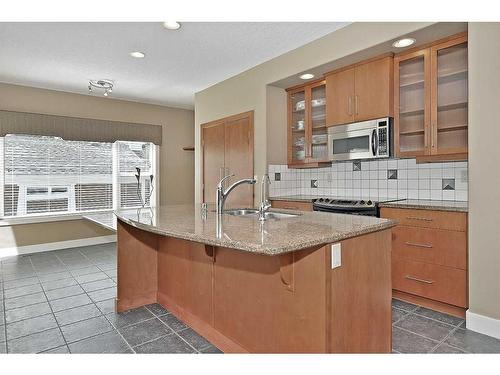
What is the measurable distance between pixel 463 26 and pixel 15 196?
582 cm

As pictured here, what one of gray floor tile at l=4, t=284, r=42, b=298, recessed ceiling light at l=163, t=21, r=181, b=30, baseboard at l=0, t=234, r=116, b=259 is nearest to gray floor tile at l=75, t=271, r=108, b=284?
gray floor tile at l=4, t=284, r=42, b=298

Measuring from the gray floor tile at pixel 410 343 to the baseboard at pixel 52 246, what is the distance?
4880 mm

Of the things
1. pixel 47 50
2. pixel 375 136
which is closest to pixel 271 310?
pixel 375 136

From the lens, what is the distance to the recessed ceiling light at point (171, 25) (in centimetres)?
292

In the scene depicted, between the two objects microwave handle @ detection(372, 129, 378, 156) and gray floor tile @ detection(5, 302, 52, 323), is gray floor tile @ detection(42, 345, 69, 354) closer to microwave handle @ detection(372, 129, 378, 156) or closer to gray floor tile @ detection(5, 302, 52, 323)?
gray floor tile @ detection(5, 302, 52, 323)

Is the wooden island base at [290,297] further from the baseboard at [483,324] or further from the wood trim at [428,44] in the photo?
the wood trim at [428,44]

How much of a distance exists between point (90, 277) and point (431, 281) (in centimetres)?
350

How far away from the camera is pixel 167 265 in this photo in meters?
2.73

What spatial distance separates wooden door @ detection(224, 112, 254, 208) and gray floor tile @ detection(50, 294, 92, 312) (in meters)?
2.12

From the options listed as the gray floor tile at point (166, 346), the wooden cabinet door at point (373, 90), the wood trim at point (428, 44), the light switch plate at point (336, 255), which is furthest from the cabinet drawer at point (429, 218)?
the gray floor tile at point (166, 346)

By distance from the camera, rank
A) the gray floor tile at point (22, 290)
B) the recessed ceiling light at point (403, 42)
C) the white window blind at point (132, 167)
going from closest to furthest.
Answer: the recessed ceiling light at point (403, 42), the gray floor tile at point (22, 290), the white window blind at point (132, 167)

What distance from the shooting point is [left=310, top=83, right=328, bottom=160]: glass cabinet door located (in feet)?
12.9

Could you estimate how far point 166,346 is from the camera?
2.17m
